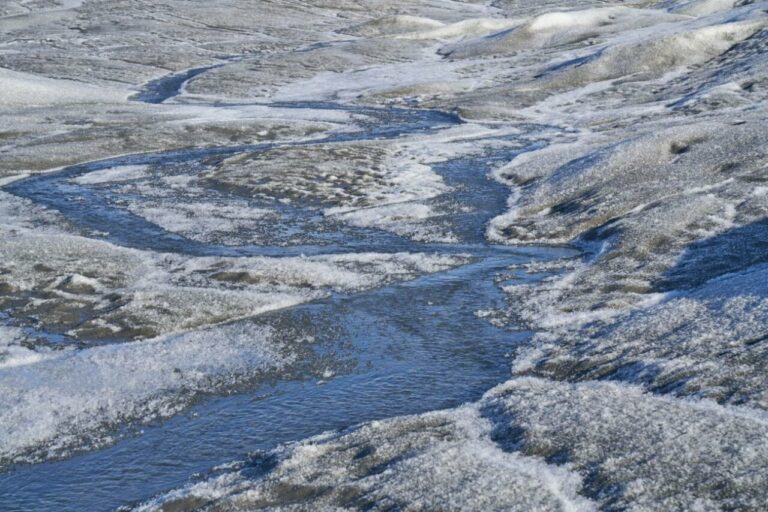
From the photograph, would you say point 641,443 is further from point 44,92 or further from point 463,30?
point 463,30

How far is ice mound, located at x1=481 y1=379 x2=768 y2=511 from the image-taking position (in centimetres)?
594

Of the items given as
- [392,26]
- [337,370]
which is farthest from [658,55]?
[392,26]

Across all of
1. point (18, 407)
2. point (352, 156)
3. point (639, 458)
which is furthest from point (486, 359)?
point (352, 156)

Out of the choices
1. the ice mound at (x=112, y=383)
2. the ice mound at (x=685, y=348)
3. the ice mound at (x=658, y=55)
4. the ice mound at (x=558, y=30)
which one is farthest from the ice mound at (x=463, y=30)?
the ice mound at (x=112, y=383)

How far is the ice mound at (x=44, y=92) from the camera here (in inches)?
1088

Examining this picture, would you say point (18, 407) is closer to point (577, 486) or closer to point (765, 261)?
point (577, 486)

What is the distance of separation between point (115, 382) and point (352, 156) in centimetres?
1088

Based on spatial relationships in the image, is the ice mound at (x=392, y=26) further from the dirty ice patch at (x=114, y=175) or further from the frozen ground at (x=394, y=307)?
the dirty ice patch at (x=114, y=175)

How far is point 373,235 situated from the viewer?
13.6m

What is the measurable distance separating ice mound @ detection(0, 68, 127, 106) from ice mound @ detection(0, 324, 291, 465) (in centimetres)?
1971

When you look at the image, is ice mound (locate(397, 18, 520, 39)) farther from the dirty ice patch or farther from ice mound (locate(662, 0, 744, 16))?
the dirty ice patch

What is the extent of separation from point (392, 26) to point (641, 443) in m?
43.4

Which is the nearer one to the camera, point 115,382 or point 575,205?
point 115,382

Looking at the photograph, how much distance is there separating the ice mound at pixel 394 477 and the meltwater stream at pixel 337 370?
42 cm
